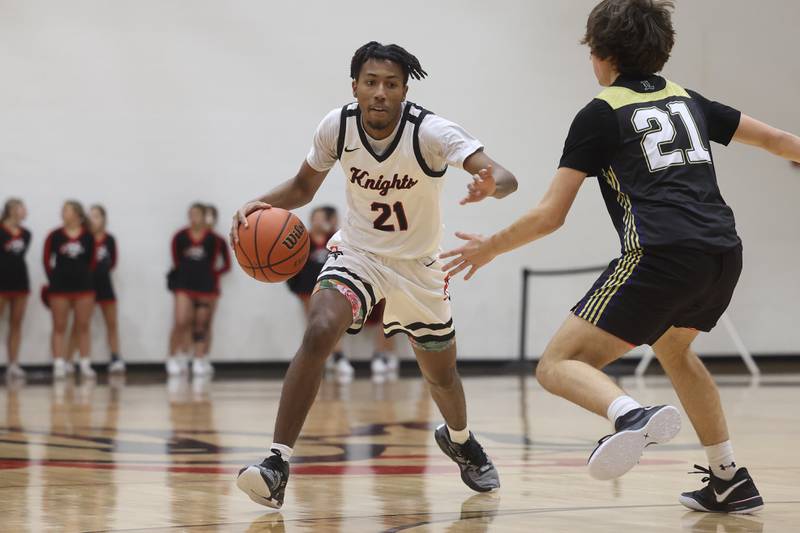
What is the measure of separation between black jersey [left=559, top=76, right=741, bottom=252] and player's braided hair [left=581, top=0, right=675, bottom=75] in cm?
10

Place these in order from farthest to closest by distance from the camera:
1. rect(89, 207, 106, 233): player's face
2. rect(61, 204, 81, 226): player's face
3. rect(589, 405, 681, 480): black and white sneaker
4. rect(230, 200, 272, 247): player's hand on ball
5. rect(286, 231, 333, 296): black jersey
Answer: rect(286, 231, 333, 296): black jersey < rect(89, 207, 106, 233): player's face < rect(61, 204, 81, 226): player's face < rect(230, 200, 272, 247): player's hand on ball < rect(589, 405, 681, 480): black and white sneaker

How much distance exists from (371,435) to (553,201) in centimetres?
338

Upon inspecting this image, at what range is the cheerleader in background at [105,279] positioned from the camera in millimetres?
13281

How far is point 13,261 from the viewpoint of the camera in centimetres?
1290

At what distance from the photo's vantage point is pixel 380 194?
4496 mm

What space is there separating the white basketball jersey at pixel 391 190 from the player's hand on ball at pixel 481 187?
72 cm

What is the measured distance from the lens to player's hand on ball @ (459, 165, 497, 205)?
3.71 m

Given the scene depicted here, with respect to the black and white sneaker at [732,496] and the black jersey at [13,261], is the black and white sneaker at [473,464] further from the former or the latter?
the black jersey at [13,261]

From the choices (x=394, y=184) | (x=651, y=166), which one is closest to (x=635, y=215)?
(x=651, y=166)

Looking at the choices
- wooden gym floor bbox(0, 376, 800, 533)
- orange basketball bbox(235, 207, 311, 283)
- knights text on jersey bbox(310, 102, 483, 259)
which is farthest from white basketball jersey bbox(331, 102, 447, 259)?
wooden gym floor bbox(0, 376, 800, 533)

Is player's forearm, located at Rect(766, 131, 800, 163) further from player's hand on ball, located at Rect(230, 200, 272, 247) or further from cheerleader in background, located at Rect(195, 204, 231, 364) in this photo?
cheerleader in background, located at Rect(195, 204, 231, 364)

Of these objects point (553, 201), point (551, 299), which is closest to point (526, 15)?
point (551, 299)

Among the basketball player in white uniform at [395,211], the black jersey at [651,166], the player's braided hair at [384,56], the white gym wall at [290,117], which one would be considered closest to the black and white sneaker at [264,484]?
the basketball player in white uniform at [395,211]

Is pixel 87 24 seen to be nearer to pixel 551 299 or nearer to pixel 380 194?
pixel 551 299
